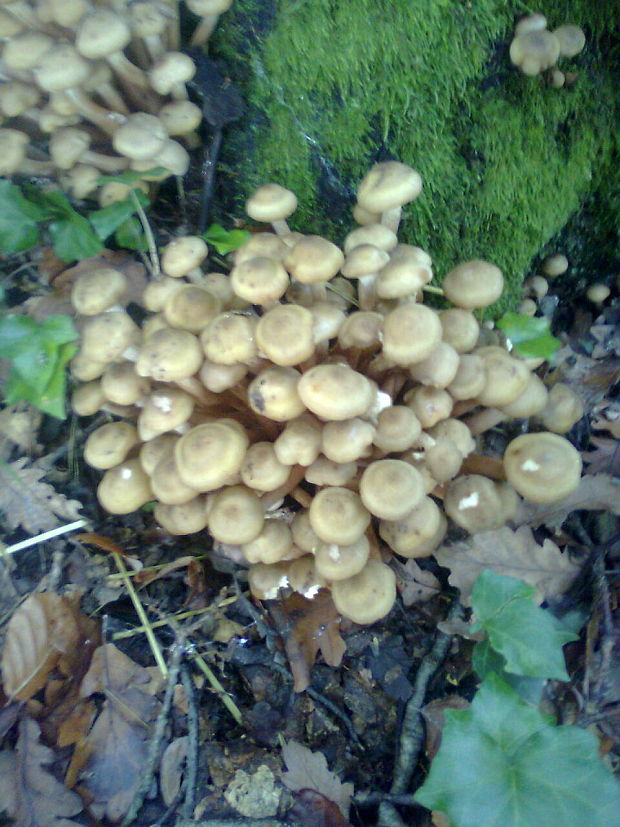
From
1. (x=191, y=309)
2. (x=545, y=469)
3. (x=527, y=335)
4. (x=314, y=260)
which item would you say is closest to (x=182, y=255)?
(x=191, y=309)

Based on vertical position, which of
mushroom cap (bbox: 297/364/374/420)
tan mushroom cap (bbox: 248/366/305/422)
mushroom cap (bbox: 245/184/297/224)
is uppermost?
mushroom cap (bbox: 245/184/297/224)

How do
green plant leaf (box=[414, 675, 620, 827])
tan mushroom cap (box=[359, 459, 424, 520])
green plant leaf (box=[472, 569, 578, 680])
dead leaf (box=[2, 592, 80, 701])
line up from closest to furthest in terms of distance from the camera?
green plant leaf (box=[414, 675, 620, 827]) → green plant leaf (box=[472, 569, 578, 680]) → tan mushroom cap (box=[359, 459, 424, 520]) → dead leaf (box=[2, 592, 80, 701])

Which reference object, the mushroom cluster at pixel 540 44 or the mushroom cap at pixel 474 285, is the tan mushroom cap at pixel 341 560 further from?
the mushroom cluster at pixel 540 44

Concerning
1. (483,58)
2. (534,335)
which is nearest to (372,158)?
(483,58)

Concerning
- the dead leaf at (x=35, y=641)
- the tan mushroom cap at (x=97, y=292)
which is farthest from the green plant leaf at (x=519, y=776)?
the tan mushroom cap at (x=97, y=292)

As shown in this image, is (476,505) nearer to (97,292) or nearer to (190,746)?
(190,746)

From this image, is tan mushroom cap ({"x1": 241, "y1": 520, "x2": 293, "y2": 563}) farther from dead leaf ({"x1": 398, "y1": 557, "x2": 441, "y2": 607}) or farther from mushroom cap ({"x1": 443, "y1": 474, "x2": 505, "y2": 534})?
mushroom cap ({"x1": 443, "y1": 474, "x2": 505, "y2": 534})

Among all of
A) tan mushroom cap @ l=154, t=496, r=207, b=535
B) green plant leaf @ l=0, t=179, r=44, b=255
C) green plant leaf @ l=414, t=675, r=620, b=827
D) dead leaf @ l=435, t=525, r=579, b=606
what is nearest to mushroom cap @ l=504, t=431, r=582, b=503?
dead leaf @ l=435, t=525, r=579, b=606
